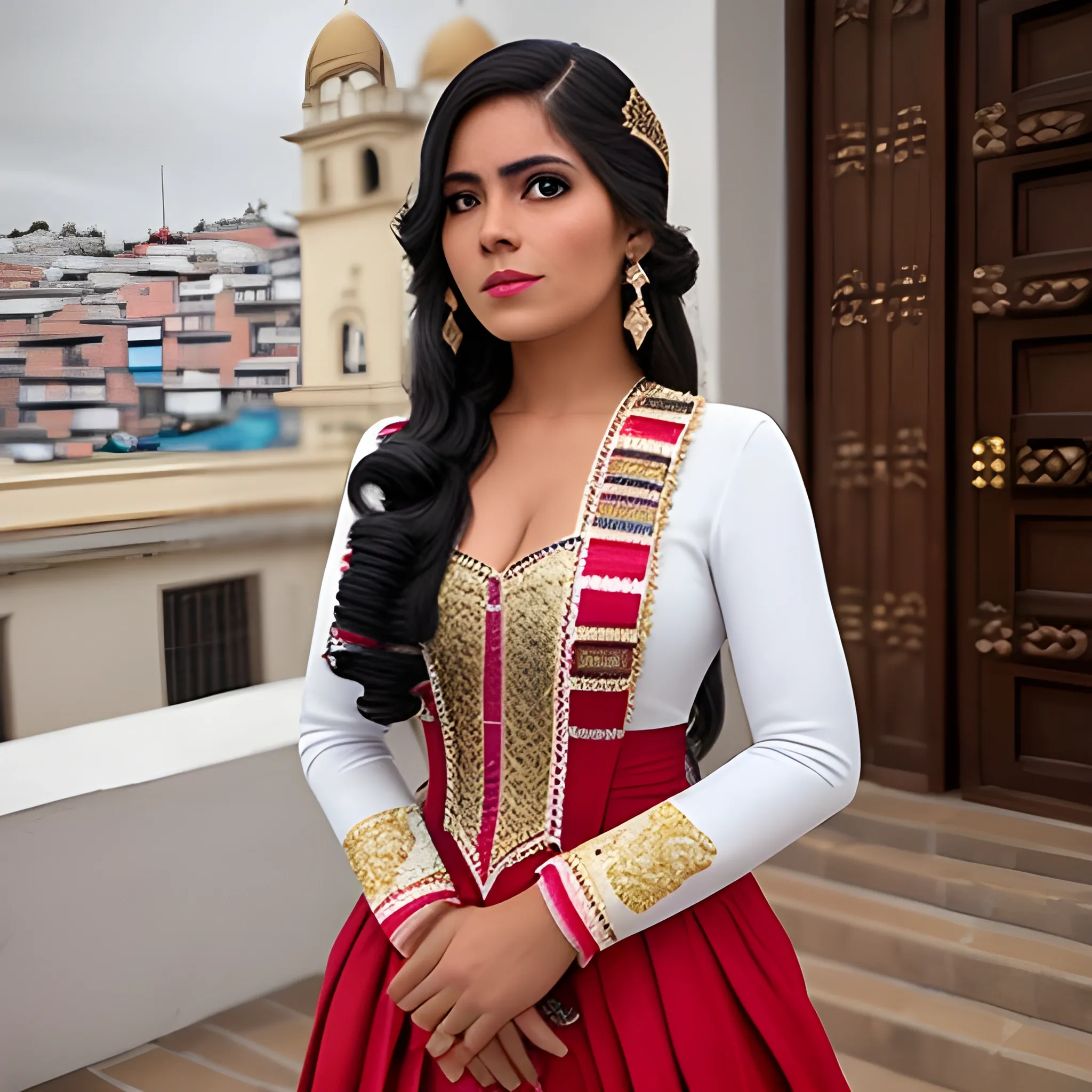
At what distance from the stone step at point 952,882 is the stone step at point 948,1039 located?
1.07 ft

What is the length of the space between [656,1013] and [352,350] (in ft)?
7.71

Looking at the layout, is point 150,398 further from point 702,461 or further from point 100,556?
point 702,461

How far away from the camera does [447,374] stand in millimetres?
1019

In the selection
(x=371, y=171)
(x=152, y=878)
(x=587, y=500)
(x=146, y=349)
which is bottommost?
(x=152, y=878)

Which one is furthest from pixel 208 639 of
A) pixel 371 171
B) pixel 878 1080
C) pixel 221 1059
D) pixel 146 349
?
pixel 878 1080

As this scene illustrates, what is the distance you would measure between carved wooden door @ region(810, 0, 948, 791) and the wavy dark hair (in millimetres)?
2200

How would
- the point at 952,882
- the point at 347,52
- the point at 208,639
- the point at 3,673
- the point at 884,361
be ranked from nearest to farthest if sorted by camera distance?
the point at 3,673 → the point at 952,882 → the point at 208,639 → the point at 347,52 → the point at 884,361

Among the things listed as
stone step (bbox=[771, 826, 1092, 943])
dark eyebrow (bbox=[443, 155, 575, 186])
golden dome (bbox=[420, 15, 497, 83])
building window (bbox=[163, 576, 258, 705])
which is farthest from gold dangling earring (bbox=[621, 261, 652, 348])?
golden dome (bbox=[420, 15, 497, 83])

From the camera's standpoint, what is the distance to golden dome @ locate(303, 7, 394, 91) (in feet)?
9.37

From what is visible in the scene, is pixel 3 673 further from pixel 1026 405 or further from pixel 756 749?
pixel 1026 405

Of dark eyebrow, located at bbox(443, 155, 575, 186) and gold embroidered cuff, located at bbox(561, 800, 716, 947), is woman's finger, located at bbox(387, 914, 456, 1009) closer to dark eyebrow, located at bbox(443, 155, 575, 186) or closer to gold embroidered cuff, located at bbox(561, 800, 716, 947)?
gold embroidered cuff, located at bbox(561, 800, 716, 947)

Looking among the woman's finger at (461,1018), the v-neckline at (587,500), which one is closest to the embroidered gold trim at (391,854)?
the woman's finger at (461,1018)

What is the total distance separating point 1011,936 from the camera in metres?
2.36

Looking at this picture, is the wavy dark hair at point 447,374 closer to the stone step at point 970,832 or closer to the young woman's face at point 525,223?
the young woman's face at point 525,223
